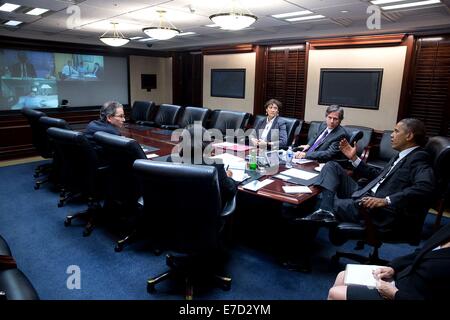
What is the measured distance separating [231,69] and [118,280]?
5.23 metres

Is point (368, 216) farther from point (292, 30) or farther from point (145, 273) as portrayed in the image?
point (292, 30)

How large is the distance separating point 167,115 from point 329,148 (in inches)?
146

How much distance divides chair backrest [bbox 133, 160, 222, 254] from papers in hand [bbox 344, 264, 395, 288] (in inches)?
30.7

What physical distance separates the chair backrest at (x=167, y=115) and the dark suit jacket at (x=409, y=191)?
4.43m

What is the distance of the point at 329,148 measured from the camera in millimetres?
3252

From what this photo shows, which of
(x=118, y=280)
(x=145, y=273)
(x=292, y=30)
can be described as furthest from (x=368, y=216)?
(x=292, y=30)

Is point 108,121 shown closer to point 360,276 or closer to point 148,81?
point 360,276

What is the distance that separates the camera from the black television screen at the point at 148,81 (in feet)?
27.5

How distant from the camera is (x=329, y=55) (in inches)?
202

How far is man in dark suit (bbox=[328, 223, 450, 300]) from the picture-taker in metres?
1.26

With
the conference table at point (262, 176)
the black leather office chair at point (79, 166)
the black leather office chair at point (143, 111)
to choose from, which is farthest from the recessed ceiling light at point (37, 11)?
the black leather office chair at point (143, 111)

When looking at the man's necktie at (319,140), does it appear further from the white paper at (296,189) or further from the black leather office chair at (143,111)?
the black leather office chair at (143,111)

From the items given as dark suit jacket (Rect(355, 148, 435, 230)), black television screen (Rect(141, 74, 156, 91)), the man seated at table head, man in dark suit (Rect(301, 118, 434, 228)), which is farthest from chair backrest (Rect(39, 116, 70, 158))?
black television screen (Rect(141, 74, 156, 91))

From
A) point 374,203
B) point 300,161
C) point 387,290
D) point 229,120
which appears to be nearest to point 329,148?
point 300,161
